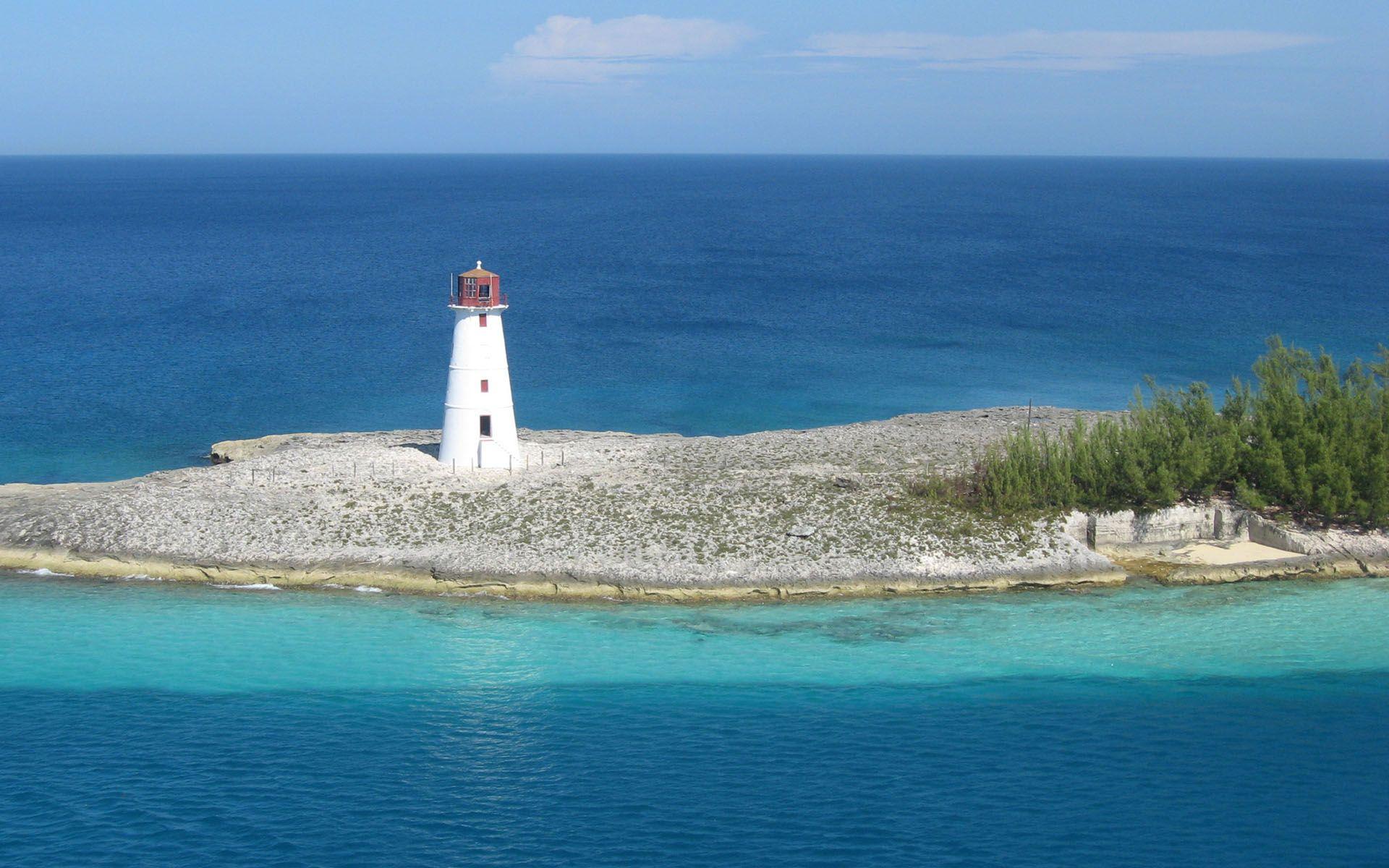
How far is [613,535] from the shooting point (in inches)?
1473

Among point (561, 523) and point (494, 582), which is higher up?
point (561, 523)

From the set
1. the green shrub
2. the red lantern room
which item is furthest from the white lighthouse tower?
the green shrub

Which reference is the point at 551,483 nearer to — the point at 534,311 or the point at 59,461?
the point at 59,461

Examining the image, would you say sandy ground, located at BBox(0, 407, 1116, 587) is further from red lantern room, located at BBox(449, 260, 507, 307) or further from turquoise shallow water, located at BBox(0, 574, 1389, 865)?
red lantern room, located at BBox(449, 260, 507, 307)

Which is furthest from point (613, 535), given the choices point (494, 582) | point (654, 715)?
point (654, 715)

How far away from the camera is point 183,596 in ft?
115

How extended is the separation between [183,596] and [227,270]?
8142 centimetres

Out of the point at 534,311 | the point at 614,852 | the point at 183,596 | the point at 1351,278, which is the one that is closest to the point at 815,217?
the point at 1351,278

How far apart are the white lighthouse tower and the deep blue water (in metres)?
15.5

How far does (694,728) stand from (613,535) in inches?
425

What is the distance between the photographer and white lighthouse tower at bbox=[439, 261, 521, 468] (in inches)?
1594

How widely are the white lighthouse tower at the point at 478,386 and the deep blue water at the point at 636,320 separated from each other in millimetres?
15478

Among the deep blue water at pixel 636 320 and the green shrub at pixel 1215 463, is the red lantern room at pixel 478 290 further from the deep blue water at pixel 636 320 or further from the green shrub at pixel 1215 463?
the deep blue water at pixel 636 320

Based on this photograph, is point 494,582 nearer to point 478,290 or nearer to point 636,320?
point 478,290
